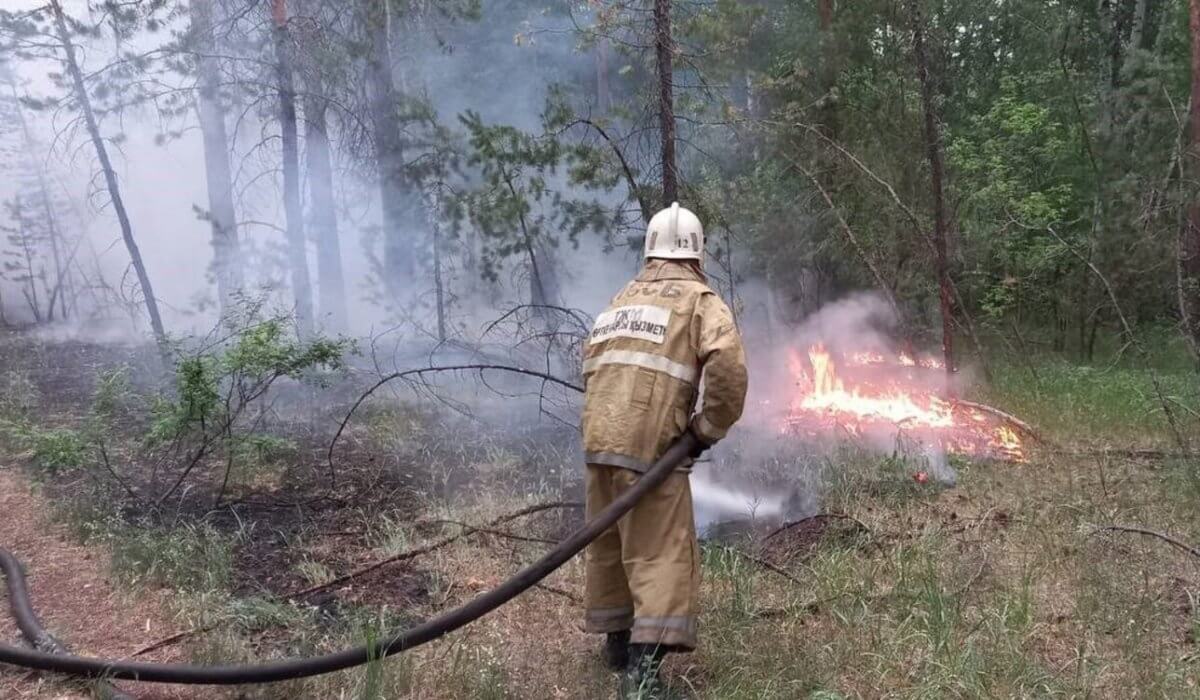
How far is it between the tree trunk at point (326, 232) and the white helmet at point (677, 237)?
1012 cm

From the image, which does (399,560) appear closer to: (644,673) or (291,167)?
(644,673)

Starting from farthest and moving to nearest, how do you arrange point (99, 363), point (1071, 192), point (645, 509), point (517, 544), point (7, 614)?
Result: point (1071, 192), point (99, 363), point (517, 544), point (7, 614), point (645, 509)

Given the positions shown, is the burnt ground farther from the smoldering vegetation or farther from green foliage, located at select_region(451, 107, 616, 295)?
green foliage, located at select_region(451, 107, 616, 295)

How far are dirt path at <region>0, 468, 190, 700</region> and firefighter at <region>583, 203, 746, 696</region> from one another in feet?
5.89

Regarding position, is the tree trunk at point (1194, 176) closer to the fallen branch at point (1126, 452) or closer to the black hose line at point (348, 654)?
the fallen branch at point (1126, 452)

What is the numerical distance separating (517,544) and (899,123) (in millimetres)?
9377

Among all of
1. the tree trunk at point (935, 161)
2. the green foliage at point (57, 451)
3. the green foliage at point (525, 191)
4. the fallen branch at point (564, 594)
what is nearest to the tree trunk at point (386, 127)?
the green foliage at point (525, 191)

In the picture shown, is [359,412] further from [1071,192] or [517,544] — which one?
[1071,192]

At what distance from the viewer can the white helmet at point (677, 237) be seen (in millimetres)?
3631

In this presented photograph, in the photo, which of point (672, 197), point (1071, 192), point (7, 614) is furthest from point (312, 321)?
point (1071, 192)

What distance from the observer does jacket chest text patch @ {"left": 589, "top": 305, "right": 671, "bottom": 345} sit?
338 centimetres

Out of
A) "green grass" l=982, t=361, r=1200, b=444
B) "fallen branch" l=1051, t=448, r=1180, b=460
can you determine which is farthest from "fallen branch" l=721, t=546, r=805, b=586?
"green grass" l=982, t=361, r=1200, b=444

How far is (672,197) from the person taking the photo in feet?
21.3

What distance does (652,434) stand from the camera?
10.8ft
